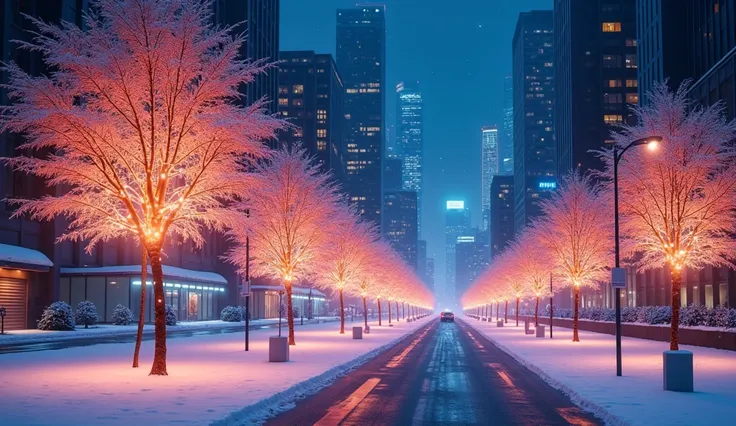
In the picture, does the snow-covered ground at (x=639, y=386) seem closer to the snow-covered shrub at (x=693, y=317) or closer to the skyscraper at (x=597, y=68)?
the snow-covered shrub at (x=693, y=317)

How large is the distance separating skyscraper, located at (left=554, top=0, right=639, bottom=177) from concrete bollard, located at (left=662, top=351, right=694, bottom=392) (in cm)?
13629

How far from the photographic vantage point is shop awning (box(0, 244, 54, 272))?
167 ft

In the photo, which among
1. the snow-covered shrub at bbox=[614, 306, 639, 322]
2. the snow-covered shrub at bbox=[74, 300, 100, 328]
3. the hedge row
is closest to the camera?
the hedge row

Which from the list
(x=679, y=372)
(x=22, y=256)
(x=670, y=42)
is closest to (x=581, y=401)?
(x=679, y=372)

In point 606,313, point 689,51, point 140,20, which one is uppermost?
point 689,51

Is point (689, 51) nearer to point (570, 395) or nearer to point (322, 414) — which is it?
point (570, 395)

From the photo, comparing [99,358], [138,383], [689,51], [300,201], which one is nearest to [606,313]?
[689,51]

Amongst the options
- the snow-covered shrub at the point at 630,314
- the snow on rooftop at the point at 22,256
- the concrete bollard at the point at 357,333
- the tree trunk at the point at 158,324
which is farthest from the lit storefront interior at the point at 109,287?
the tree trunk at the point at 158,324

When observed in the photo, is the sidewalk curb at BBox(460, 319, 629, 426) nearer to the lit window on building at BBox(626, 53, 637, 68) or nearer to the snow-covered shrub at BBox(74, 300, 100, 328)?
the snow-covered shrub at BBox(74, 300, 100, 328)

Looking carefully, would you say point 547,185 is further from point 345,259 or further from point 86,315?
point 86,315

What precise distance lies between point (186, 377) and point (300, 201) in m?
21.9

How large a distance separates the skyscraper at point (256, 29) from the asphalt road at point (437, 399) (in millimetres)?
72177

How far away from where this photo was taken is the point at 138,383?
64.1 ft

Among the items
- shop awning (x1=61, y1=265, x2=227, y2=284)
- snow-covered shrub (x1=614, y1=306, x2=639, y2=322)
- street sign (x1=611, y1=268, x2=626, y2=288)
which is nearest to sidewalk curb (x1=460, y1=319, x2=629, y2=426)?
street sign (x1=611, y1=268, x2=626, y2=288)
